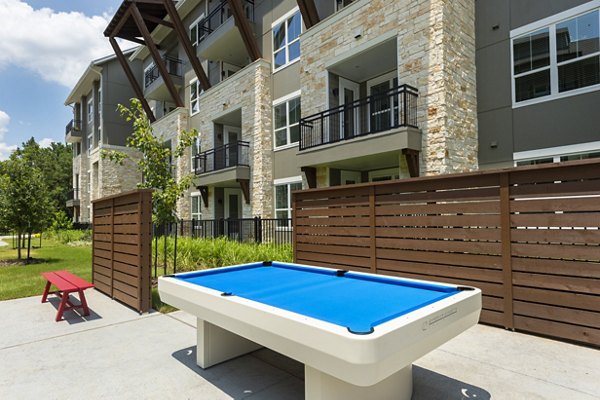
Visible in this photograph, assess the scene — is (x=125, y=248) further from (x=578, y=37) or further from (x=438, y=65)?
(x=578, y=37)

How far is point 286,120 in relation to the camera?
594 inches

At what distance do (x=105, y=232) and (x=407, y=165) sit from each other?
7868 millimetres

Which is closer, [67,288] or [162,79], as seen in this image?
[67,288]

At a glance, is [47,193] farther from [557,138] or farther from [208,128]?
[557,138]

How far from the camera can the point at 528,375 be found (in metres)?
3.46

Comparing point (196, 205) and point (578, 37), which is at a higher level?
point (578, 37)

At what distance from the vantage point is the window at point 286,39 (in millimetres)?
14573

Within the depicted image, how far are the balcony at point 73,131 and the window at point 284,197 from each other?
2859 centimetres

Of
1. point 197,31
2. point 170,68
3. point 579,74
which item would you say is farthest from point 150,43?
point 579,74

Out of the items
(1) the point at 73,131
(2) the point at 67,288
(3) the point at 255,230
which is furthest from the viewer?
(1) the point at 73,131

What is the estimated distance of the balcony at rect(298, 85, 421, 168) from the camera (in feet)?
31.5

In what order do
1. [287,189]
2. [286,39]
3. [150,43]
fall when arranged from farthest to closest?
[150,43], [286,39], [287,189]

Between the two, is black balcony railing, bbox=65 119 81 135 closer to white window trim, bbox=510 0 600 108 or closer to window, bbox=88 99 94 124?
window, bbox=88 99 94 124

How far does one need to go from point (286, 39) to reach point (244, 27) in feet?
6.63
